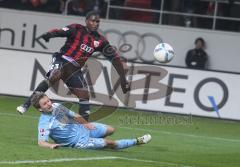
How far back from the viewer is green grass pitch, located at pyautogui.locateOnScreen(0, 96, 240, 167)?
38.6ft

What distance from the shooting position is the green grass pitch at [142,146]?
11773 mm

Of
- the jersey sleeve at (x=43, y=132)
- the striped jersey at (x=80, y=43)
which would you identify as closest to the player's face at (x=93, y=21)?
the striped jersey at (x=80, y=43)

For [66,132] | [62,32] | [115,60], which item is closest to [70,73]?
[62,32]

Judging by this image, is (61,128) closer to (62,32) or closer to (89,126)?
(89,126)

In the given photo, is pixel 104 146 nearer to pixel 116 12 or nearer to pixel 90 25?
pixel 90 25

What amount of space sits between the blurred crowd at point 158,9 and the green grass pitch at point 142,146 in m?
5.13

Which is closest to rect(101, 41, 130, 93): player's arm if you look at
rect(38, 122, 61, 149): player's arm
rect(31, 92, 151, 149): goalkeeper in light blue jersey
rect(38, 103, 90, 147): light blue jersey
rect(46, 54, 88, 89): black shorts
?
rect(46, 54, 88, 89): black shorts

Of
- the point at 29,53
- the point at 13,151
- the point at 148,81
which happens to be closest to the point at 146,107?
the point at 148,81

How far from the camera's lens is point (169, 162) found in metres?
12.4

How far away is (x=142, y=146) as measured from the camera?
572 inches

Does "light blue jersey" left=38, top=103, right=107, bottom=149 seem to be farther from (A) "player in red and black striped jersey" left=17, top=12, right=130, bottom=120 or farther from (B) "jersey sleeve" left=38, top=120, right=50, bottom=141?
(A) "player in red and black striped jersey" left=17, top=12, right=130, bottom=120

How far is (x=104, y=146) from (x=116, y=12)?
12.6m

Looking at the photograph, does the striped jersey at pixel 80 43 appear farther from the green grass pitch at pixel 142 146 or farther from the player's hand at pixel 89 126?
the player's hand at pixel 89 126

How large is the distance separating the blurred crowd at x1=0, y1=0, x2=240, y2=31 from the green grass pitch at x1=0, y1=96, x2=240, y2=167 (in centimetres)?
513
